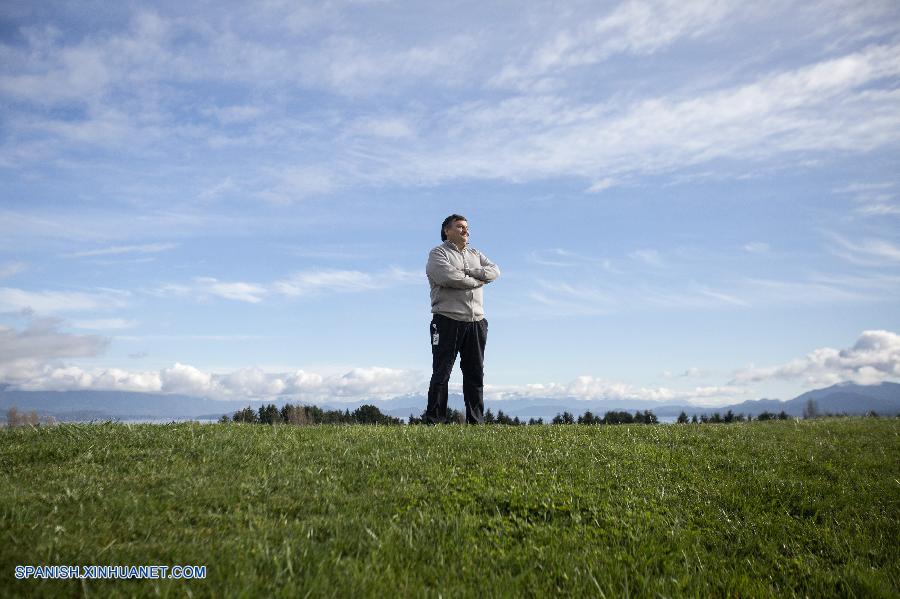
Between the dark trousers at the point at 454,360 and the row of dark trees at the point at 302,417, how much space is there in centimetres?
160

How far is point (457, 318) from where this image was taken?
13.6 m

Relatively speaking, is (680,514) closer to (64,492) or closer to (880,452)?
(880,452)

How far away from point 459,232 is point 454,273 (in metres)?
1.28

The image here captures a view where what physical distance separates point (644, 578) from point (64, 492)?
6.43m

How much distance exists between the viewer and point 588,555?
6387mm

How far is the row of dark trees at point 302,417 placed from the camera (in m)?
13.5

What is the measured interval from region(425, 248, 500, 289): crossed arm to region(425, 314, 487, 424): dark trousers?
0.84 metres

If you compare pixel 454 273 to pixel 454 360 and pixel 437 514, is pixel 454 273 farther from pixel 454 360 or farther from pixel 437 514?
pixel 437 514

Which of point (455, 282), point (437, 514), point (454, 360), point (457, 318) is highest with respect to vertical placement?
point (455, 282)

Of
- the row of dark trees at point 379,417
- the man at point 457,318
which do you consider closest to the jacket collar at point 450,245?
the man at point 457,318

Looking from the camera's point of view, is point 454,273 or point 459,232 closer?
point 454,273

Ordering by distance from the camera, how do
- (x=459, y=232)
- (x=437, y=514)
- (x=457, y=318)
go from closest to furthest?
(x=437, y=514) → (x=457, y=318) → (x=459, y=232)

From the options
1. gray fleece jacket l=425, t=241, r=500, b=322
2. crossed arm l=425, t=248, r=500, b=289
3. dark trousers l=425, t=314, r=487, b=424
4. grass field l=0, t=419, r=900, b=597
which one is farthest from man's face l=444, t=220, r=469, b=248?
grass field l=0, t=419, r=900, b=597

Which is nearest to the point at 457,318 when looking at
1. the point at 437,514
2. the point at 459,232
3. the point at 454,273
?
the point at 454,273
